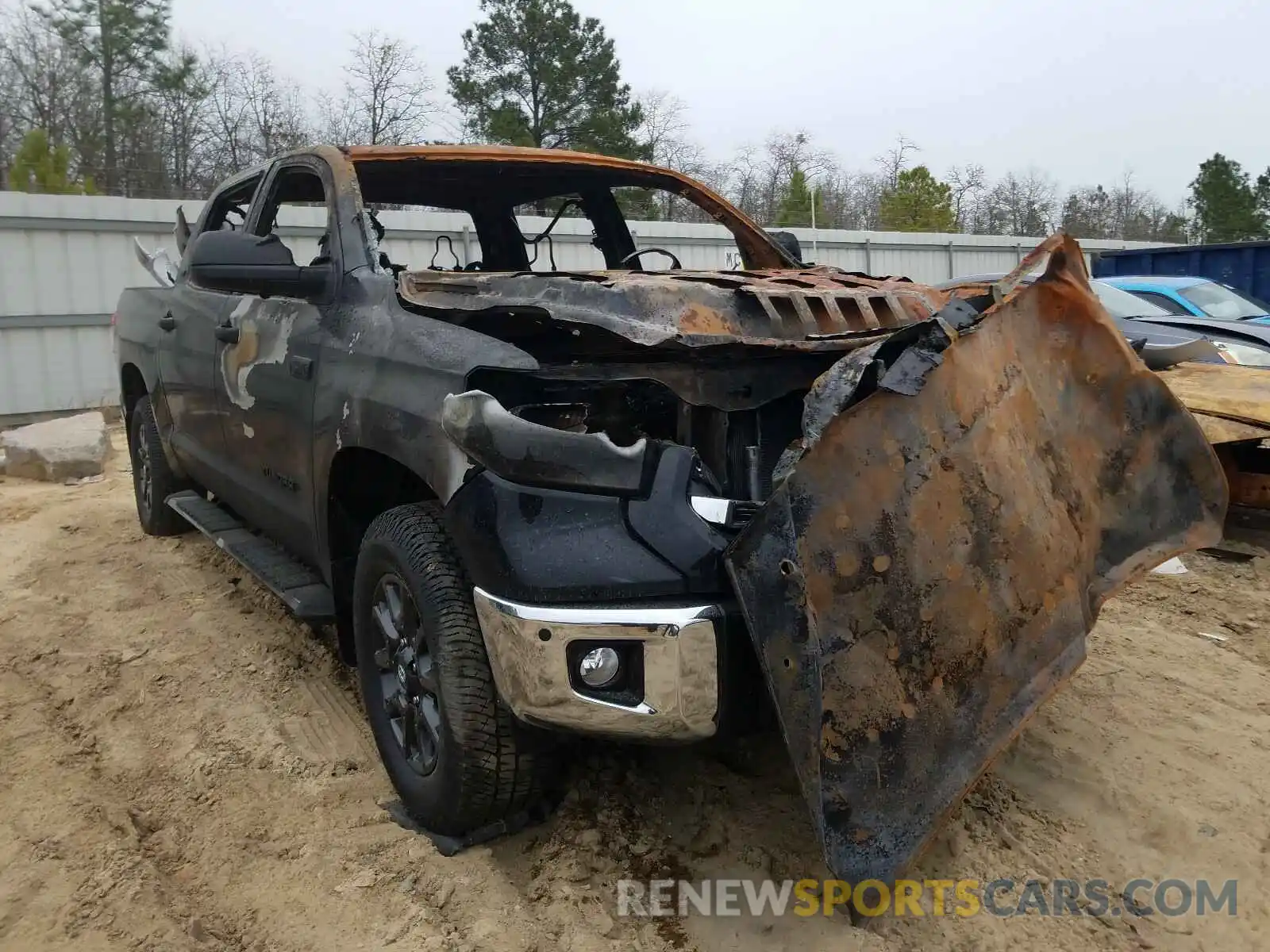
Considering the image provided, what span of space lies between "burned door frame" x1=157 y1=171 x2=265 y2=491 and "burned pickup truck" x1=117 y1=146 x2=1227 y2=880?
797 millimetres

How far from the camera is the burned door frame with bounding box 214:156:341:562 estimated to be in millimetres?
2961

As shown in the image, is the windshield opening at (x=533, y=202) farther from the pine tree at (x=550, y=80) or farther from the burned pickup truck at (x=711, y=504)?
the pine tree at (x=550, y=80)

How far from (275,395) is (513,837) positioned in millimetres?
1638

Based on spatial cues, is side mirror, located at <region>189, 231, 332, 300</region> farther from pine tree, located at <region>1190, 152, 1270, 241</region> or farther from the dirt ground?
pine tree, located at <region>1190, 152, 1270, 241</region>

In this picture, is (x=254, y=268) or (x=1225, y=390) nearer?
(x=254, y=268)

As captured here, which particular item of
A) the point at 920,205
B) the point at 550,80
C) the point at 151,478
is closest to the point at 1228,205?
the point at 920,205

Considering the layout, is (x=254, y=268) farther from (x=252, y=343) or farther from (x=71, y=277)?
(x=71, y=277)

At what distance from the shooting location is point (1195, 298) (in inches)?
361

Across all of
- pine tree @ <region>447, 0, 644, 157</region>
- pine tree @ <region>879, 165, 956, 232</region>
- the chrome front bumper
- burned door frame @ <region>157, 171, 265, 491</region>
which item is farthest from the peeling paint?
pine tree @ <region>879, 165, 956, 232</region>

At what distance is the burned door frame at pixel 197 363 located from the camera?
3820 mm

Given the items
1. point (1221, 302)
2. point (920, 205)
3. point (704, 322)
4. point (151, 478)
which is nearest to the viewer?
point (704, 322)

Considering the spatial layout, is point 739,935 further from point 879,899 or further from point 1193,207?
point 1193,207

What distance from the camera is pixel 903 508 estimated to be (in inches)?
77.3

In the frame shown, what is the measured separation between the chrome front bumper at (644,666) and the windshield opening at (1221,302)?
8.65 meters
